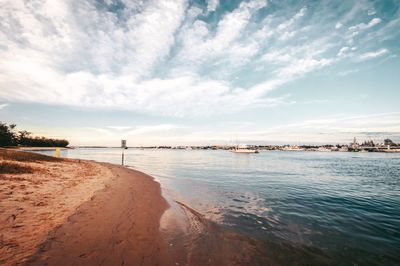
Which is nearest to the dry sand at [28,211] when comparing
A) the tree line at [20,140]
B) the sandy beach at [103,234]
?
the sandy beach at [103,234]

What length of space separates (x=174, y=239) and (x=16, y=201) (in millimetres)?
6884

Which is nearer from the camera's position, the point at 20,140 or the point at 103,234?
the point at 103,234

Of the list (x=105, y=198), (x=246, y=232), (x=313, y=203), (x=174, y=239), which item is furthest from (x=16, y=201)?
(x=313, y=203)

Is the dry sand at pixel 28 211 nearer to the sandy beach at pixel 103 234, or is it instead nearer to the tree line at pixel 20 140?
the sandy beach at pixel 103 234

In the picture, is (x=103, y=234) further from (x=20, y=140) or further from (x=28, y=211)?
(x=20, y=140)

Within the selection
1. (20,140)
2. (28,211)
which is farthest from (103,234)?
(20,140)

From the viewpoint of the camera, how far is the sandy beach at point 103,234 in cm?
521

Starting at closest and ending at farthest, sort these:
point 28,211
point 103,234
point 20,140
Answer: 1. point 103,234
2. point 28,211
3. point 20,140

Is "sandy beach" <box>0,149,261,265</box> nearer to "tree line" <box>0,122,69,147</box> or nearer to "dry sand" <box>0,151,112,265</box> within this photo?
"dry sand" <box>0,151,112,265</box>

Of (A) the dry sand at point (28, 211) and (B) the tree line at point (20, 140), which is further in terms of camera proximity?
(B) the tree line at point (20, 140)

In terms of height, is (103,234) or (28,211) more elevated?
(28,211)

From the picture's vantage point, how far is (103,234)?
6574 mm

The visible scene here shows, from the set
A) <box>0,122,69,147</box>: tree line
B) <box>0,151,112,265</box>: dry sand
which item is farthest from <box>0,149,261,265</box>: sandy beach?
<box>0,122,69,147</box>: tree line

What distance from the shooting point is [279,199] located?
1367 centimetres
